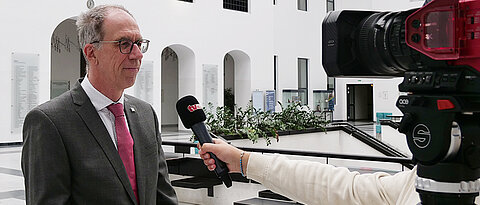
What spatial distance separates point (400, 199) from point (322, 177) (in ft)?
0.85

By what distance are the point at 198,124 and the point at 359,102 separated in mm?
29464

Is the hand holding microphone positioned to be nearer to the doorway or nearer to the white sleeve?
the white sleeve

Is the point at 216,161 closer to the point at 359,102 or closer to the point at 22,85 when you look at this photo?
the point at 22,85

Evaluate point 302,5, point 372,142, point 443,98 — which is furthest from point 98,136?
point 302,5

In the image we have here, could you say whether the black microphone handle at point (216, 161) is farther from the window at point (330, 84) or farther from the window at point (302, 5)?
the window at point (330, 84)

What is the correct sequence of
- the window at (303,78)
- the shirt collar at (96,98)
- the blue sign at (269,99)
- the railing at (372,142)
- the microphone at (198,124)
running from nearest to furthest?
the microphone at (198,124)
the shirt collar at (96,98)
the railing at (372,142)
the blue sign at (269,99)
the window at (303,78)

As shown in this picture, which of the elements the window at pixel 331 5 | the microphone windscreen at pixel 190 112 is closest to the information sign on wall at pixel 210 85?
the window at pixel 331 5

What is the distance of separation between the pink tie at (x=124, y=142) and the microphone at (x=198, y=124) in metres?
0.31

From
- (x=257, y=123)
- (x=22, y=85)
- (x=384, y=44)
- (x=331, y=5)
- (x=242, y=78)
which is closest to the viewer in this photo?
(x=384, y=44)

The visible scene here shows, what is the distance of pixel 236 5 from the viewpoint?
20.3 m

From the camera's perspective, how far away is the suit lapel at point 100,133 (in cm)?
207

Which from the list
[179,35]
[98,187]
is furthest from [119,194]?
[179,35]

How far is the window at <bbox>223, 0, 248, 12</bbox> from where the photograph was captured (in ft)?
65.5

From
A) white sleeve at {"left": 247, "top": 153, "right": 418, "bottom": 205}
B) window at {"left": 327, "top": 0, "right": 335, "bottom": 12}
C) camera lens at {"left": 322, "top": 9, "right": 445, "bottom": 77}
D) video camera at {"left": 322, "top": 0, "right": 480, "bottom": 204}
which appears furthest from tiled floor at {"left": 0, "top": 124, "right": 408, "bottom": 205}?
window at {"left": 327, "top": 0, "right": 335, "bottom": 12}
